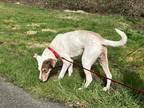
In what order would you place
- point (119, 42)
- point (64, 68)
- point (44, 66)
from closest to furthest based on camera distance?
point (119, 42), point (44, 66), point (64, 68)

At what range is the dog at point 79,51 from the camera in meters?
9.61

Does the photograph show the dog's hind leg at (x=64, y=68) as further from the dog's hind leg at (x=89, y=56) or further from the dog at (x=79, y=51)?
the dog's hind leg at (x=89, y=56)

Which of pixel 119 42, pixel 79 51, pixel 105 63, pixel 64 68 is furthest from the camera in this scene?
pixel 64 68

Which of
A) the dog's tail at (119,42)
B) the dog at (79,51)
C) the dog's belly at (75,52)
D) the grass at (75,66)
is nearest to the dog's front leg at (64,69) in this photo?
the dog at (79,51)

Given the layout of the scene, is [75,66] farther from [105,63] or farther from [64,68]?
[105,63]

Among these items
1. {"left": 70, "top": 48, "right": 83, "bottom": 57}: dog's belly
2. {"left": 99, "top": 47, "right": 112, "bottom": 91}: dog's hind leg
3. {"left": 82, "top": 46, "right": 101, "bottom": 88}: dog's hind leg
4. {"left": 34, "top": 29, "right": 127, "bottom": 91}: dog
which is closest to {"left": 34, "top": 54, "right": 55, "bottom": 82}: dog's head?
{"left": 34, "top": 29, "right": 127, "bottom": 91}: dog

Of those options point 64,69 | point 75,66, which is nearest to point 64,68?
point 64,69

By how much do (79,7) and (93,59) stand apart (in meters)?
16.1

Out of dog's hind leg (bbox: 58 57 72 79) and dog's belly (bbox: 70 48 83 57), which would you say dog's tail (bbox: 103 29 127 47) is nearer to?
dog's belly (bbox: 70 48 83 57)

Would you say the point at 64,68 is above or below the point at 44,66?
below

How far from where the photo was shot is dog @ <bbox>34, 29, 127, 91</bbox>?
31.5ft

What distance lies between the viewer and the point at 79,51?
10.1m

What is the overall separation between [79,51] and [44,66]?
2.79ft

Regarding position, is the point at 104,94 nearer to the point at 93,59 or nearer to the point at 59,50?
the point at 93,59
